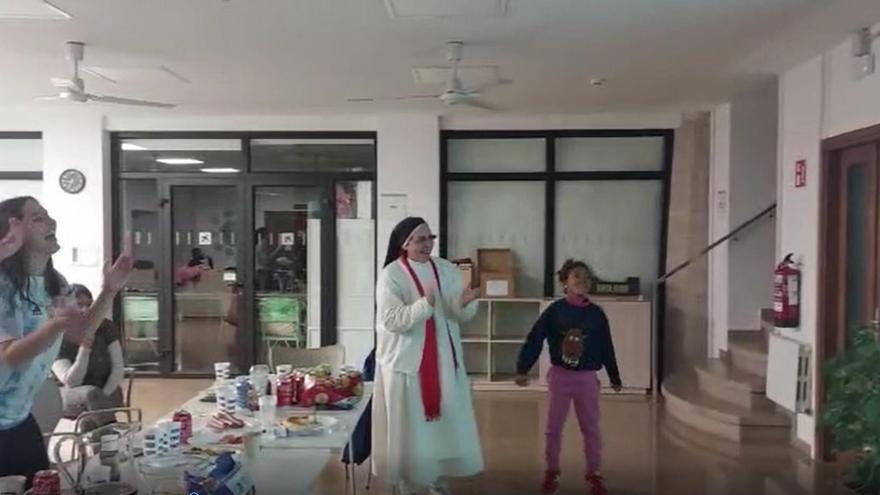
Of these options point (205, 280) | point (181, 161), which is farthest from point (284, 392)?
point (181, 161)

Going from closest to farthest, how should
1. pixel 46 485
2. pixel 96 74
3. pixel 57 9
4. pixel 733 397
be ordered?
pixel 46 485 → pixel 57 9 → pixel 96 74 → pixel 733 397

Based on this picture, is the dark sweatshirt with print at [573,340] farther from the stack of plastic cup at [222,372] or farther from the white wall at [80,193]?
the white wall at [80,193]

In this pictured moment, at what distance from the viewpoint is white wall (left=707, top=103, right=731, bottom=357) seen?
7254mm

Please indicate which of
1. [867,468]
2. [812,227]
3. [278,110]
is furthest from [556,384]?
[278,110]

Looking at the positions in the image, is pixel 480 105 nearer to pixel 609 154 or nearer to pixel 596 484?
pixel 609 154

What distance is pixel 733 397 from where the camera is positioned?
6.18 m

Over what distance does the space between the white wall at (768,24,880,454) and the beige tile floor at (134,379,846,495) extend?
0.48 m

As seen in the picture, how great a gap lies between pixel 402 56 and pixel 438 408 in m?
2.44

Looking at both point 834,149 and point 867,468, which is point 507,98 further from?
point 867,468

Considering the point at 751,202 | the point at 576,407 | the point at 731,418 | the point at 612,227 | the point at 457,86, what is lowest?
the point at 731,418

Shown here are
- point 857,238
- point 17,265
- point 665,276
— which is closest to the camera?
point 17,265

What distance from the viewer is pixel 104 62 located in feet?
18.4

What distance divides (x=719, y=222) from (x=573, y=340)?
11.2ft

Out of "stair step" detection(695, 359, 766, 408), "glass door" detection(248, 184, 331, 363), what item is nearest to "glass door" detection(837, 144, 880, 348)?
"stair step" detection(695, 359, 766, 408)
